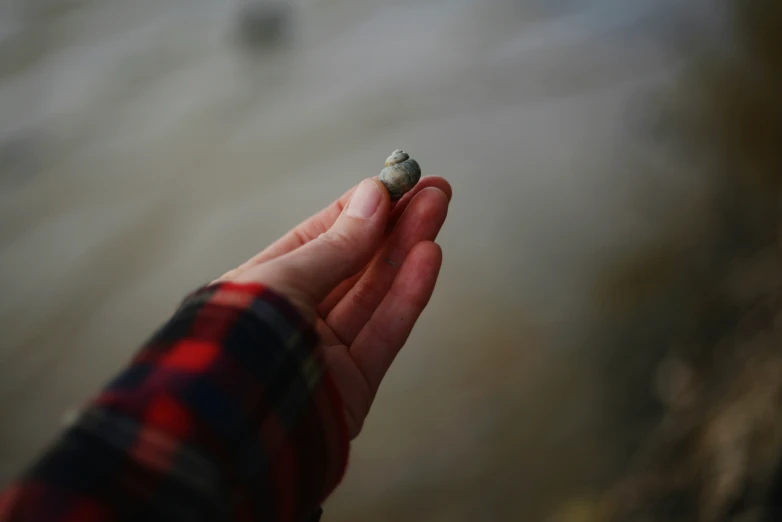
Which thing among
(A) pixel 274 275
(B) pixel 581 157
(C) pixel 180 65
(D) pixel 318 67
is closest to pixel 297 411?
(A) pixel 274 275

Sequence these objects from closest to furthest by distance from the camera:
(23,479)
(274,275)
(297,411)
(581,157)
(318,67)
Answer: (23,479)
(297,411)
(274,275)
(581,157)
(318,67)

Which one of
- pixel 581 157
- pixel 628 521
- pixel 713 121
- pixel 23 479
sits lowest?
pixel 628 521

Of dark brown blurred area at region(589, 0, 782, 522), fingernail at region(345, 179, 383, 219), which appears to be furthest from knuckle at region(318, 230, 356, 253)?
dark brown blurred area at region(589, 0, 782, 522)

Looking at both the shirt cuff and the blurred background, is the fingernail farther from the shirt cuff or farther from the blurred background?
the blurred background

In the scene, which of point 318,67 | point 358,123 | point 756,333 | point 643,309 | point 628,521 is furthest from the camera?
point 318,67

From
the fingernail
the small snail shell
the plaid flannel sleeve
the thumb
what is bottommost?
the plaid flannel sleeve

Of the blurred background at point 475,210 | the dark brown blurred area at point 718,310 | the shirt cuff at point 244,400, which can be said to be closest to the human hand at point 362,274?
the shirt cuff at point 244,400

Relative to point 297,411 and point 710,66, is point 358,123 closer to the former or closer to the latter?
point 710,66
